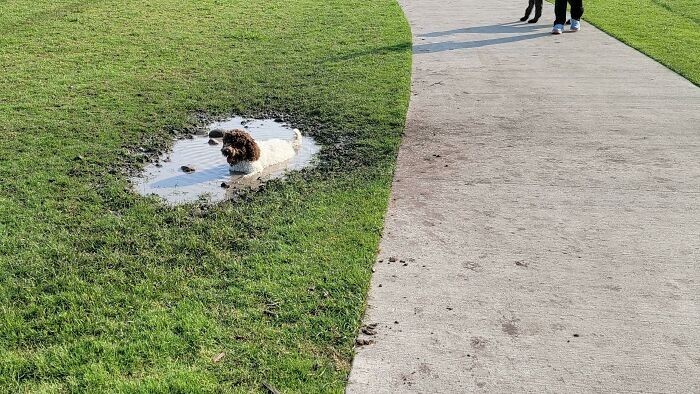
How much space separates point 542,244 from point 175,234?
274 centimetres

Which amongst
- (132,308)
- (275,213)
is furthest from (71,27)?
(132,308)

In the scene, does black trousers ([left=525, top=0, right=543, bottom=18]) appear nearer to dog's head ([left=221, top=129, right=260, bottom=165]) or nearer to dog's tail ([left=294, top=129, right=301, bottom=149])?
dog's tail ([left=294, top=129, right=301, bottom=149])

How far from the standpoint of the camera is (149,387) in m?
3.52

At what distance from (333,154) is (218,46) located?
227 inches

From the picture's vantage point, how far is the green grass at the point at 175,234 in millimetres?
3766

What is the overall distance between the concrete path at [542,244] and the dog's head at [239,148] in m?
1.35

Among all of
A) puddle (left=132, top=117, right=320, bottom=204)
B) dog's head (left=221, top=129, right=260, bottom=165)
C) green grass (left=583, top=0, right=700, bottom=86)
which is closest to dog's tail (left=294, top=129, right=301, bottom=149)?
puddle (left=132, top=117, right=320, bottom=204)

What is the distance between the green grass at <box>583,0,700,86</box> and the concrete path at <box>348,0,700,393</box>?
61.7 inches

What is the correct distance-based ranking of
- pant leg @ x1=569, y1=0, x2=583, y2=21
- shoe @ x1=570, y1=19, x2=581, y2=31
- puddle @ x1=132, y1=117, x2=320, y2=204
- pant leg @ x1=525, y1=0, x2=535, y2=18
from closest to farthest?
puddle @ x1=132, y1=117, x2=320, y2=204, pant leg @ x1=569, y1=0, x2=583, y2=21, shoe @ x1=570, y1=19, x2=581, y2=31, pant leg @ x1=525, y1=0, x2=535, y2=18

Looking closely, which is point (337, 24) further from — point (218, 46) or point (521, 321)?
point (521, 321)

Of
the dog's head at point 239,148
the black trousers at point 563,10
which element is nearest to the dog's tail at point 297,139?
the dog's head at point 239,148

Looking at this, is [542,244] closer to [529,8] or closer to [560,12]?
[560,12]

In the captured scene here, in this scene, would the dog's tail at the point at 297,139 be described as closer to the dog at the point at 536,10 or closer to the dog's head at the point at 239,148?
the dog's head at the point at 239,148

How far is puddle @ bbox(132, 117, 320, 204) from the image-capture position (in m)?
5.95
